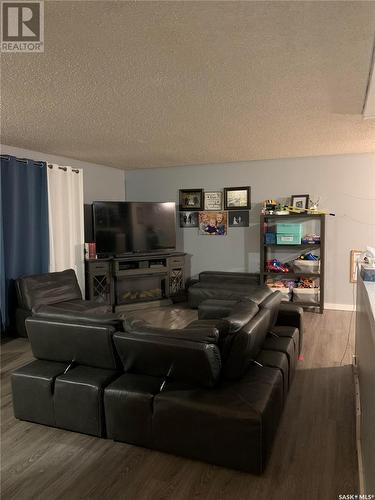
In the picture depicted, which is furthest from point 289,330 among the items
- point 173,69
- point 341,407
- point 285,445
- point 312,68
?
point 173,69

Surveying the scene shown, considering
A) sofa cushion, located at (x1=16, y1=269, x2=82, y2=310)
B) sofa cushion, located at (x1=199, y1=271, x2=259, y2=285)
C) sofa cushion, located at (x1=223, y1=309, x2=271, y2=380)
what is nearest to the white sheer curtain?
sofa cushion, located at (x1=16, y1=269, x2=82, y2=310)

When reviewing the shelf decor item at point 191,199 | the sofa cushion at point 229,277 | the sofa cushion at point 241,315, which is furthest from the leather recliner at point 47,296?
the shelf decor item at point 191,199

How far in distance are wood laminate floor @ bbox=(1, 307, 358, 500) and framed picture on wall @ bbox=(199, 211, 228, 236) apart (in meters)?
3.84

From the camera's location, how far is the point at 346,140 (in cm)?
440

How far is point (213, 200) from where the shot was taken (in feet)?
21.0

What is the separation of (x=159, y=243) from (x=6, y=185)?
2.63m

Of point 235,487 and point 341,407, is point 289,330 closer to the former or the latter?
point 341,407

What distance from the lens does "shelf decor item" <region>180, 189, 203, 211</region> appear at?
6.48 meters

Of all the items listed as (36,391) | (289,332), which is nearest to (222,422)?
(36,391)

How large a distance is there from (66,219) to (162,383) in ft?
12.4

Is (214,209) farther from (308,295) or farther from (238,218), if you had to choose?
(308,295)

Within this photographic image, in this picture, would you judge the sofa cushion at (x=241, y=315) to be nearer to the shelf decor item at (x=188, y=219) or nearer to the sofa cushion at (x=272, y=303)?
the sofa cushion at (x=272, y=303)

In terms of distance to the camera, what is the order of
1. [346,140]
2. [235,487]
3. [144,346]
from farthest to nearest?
[346,140]
[144,346]
[235,487]

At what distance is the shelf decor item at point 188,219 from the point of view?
6.58 m
